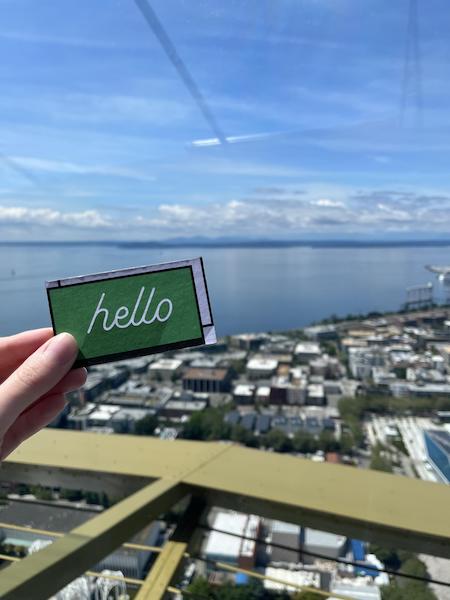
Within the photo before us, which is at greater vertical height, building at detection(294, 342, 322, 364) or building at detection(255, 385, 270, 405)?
building at detection(294, 342, 322, 364)

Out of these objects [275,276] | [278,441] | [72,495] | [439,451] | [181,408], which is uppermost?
[275,276]

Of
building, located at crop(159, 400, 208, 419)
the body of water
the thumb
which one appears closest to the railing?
the body of water

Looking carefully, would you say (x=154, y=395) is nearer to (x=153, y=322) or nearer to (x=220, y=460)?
(x=220, y=460)

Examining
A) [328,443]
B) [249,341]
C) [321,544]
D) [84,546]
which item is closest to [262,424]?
[328,443]

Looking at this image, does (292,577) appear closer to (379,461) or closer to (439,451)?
(439,451)

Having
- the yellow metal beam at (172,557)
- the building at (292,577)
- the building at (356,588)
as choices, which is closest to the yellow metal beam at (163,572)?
the yellow metal beam at (172,557)

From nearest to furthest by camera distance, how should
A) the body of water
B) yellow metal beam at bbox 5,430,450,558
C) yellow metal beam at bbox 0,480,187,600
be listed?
1. yellow metal beam at bbox 0,480,187,600
2. yellow metal beam at bbox 5,430,450,558
3. the body of water

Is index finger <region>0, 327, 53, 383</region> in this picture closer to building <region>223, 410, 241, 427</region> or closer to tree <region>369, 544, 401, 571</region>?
tree <region>369, 544, 401, 571</region>
